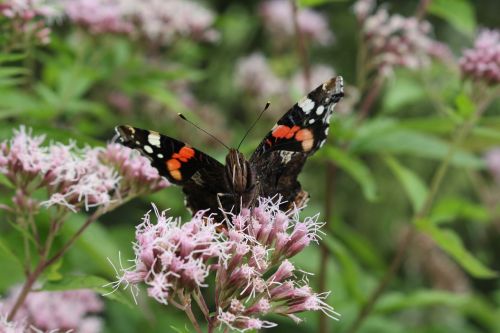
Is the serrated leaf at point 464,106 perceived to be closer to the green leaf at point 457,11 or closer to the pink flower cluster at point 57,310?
Answer: the green leaf at point 457,11

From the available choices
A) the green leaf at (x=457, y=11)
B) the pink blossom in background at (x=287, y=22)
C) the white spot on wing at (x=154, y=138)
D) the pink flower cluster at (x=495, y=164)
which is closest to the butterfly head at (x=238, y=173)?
the white spot on wing at (x=154, y=138)

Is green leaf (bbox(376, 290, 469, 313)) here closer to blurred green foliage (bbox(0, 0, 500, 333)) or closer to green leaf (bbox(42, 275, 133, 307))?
blurred green foliage (bbox(0, 0, 500, 333))

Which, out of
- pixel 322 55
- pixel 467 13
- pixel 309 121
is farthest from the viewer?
pixel 322 55

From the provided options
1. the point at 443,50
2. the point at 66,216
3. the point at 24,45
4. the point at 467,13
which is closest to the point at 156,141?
the point at 66,216

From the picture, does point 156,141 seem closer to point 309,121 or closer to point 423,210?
point 309,121

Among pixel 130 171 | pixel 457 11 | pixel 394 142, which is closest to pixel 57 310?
pixel 130 171

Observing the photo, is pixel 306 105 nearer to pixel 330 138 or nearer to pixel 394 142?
pixel 330 138
